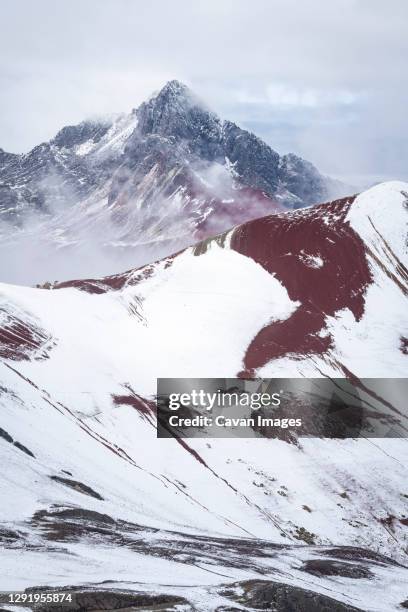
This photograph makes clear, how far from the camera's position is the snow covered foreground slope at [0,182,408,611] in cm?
3281

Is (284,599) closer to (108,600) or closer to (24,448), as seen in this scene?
(108,600)

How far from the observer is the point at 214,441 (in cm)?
6069

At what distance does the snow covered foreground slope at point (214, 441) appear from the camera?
32.8 meters

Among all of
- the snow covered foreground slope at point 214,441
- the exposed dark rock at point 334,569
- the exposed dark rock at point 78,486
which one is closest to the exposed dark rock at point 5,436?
the snow covered foreground slope at point 214,441

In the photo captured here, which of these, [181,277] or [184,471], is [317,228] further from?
[184,471]

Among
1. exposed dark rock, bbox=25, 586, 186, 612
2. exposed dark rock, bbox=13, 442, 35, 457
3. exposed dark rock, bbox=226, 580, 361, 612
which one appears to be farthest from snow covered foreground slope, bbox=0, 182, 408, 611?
exposed dark rock, bbox=13, 442, 35, 457

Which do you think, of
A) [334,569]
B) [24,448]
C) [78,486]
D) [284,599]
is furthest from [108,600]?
[24,448]

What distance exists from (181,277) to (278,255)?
15.0 m

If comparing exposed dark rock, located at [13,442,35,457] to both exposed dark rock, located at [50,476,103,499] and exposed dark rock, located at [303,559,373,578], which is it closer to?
exposed dark rock, located at [50,476,103,499]

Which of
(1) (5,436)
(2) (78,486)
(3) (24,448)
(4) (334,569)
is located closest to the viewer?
(4) (334,569)

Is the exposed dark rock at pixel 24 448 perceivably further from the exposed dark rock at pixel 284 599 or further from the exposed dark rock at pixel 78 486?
the exposed dark rock at pixel 284 599

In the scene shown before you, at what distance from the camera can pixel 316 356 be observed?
247ft

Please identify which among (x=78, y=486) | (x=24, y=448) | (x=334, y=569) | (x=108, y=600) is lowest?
(x=334, y=569)

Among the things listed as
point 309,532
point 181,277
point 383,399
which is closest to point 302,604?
point 309,532
